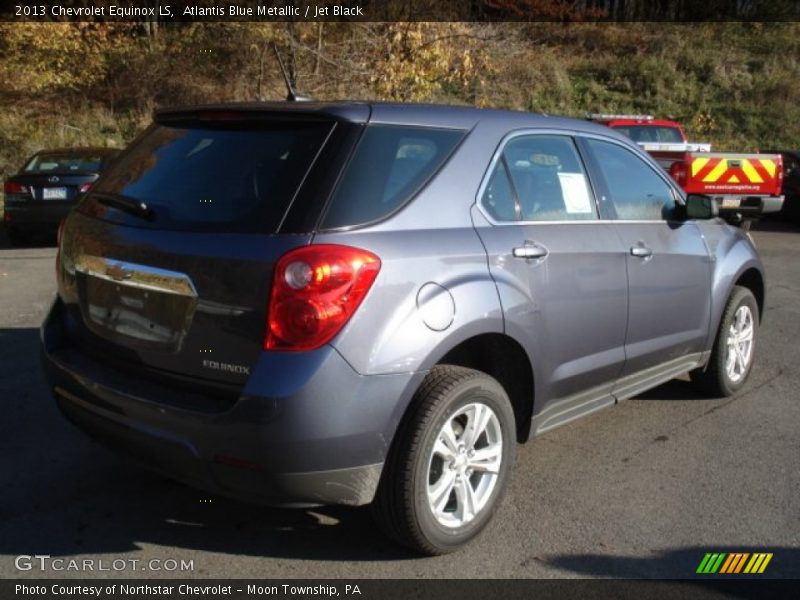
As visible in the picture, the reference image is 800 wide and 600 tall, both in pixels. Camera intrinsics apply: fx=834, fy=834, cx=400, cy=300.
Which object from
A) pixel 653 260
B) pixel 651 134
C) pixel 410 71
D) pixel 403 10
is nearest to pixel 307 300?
pixel 653 260

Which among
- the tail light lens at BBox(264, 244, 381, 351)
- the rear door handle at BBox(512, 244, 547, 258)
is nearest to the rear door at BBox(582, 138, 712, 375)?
the rear door handle at BBox(512, 244, 547, 258)

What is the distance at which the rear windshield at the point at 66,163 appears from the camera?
12602mm

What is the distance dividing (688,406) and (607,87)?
25.5 meters

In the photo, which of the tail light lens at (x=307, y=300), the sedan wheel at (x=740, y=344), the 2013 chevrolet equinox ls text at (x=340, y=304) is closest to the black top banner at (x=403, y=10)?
the sedan wheel at (x=740, y=344)

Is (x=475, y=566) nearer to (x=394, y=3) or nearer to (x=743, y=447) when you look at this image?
(x=743, y=447)

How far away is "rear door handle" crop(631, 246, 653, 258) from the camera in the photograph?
175 inches

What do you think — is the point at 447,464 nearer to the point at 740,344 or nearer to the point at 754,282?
the point at 740,344

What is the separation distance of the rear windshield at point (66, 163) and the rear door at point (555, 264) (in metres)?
10.1

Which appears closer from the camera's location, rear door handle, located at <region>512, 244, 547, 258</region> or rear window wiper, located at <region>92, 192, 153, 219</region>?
rear window wiper, located at <region>92, 192, 153, 219</region>

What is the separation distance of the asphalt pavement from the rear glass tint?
56.6 inches

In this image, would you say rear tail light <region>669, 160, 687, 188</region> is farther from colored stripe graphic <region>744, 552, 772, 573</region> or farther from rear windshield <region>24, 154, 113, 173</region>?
colored stripe graphic <region>744, 552, 772, 573</region>

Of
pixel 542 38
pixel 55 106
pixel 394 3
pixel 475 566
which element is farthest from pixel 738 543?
pixel 542 38

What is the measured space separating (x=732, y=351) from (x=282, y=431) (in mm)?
3736

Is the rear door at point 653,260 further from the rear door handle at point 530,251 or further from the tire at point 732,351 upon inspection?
the rear door handle at point 530,251
